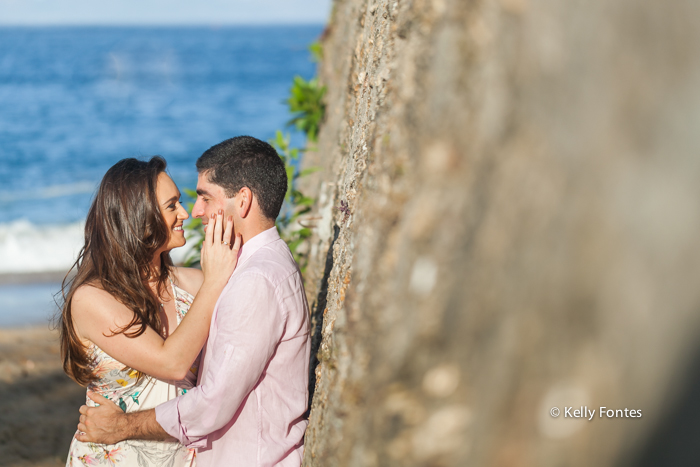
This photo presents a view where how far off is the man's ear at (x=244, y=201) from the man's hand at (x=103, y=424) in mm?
1265

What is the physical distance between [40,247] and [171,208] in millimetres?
12263

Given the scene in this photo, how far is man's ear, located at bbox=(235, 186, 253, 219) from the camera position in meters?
2.80

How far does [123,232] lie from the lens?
302 cm

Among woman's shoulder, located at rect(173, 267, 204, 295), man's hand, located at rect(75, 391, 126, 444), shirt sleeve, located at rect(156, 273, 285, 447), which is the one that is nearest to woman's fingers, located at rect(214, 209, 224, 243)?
shirt sleeve, located at rect(156, 273, 285, 447)

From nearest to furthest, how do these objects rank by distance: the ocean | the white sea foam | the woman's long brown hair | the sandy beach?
the woman's long brown hair
the sandy beach
the white sea foam
the ocean

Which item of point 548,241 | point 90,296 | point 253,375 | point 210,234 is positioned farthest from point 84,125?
point 548,241

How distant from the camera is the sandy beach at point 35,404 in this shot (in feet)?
17.2

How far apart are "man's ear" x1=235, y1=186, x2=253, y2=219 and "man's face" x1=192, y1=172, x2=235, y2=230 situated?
0.14ft

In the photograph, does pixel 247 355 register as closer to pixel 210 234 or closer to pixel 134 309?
pixel 210 234

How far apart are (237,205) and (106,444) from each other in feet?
4.88

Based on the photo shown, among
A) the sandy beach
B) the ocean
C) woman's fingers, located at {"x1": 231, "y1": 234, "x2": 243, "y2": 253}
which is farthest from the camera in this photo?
the ocean

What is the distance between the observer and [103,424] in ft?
9.44

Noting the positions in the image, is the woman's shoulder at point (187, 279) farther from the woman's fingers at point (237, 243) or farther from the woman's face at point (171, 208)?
the woman's fingers at point (237, 243)

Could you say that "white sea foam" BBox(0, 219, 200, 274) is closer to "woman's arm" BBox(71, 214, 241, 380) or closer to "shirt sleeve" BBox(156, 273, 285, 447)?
"woman's arm" BBox(71, 214, 241, 380)
